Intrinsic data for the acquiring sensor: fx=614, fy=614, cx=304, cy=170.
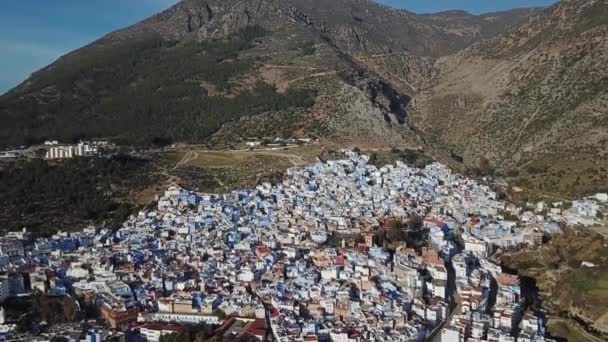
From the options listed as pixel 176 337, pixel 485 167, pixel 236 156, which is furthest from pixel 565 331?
pixel 236 156

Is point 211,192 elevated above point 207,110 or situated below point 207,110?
below

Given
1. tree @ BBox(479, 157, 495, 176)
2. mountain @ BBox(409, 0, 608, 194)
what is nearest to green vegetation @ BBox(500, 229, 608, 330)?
mountain @ BBox(409, 0, 608, 194)

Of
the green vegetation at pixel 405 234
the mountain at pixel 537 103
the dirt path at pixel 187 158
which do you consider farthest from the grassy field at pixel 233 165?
the mountain at pixel 537 103

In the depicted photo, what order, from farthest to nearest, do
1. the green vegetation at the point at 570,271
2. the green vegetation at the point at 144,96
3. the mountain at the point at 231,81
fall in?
1. the green vegetation at the point at 144,96
2. the mountain at the point at 231,81
3. the green vegetation at the point at 570,271

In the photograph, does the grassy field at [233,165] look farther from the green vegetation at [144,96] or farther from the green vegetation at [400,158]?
the green vegetation at [144,96]

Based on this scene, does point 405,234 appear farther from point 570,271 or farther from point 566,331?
point 566,331

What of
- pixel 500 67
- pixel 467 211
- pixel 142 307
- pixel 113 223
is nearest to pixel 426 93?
pixel 500 67

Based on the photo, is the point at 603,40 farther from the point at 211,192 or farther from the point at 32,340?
the point at 32,340

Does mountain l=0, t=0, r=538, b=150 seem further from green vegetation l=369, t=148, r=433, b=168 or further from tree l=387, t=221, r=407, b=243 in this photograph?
tree l=387, t=221, r=407, b=243
